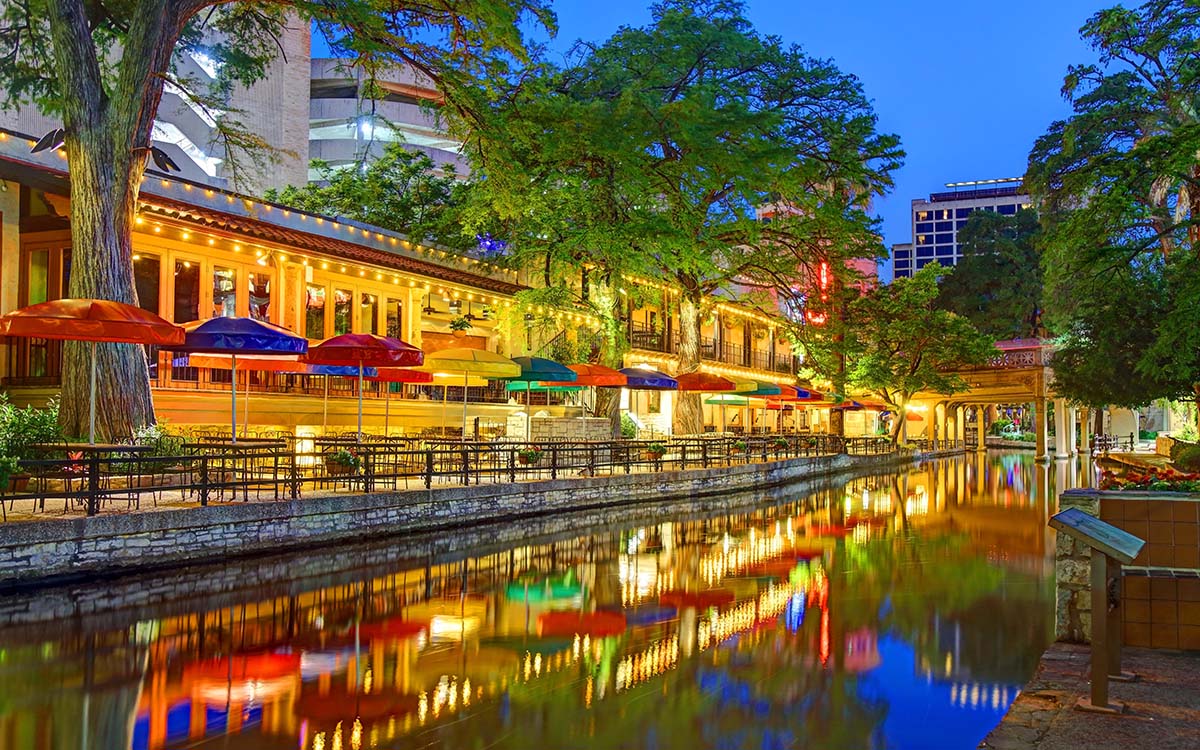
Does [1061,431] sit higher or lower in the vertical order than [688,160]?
lower

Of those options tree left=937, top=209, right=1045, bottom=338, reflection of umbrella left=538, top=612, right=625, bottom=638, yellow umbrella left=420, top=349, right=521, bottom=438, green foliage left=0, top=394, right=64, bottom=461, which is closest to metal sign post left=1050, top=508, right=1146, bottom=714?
reflection of umbrella left=538, top=612, right=625, bottom=638

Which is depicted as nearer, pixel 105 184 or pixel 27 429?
pixel 27 429

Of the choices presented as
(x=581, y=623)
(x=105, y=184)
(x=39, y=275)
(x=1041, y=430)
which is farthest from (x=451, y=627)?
(x=1041, y=430)

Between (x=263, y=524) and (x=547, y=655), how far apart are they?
254 inches

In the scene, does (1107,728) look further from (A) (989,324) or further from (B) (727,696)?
(A) (989,324)

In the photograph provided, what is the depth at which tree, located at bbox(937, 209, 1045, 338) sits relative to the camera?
65000 millimetres

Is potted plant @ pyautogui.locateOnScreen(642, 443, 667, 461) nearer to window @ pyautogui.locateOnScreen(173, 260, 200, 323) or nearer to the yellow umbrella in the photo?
the yellow umbrella

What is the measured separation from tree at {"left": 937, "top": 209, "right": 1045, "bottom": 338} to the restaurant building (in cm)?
4521

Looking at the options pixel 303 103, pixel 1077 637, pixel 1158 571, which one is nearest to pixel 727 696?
pixel 1077 637

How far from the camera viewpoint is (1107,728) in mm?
5180

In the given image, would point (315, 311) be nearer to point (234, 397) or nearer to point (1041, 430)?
point (234, 397)

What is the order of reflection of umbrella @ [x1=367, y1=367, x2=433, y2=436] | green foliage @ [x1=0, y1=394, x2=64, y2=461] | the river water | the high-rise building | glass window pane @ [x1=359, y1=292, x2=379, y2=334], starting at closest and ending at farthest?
1. the river water
2. green foliage @ [x1=0, y1=394, x2=64, y2=461]
3. reflection of umbrella @ [x1=367, y1=367, x2=433, y2=436]
4. glass window pane @ [x1=359, y1=292, x2=379, y2=334]
5. the high-rise building

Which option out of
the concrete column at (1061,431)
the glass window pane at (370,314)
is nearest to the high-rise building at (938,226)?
the concrete column at (1061,431)

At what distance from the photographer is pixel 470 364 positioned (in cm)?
1848
